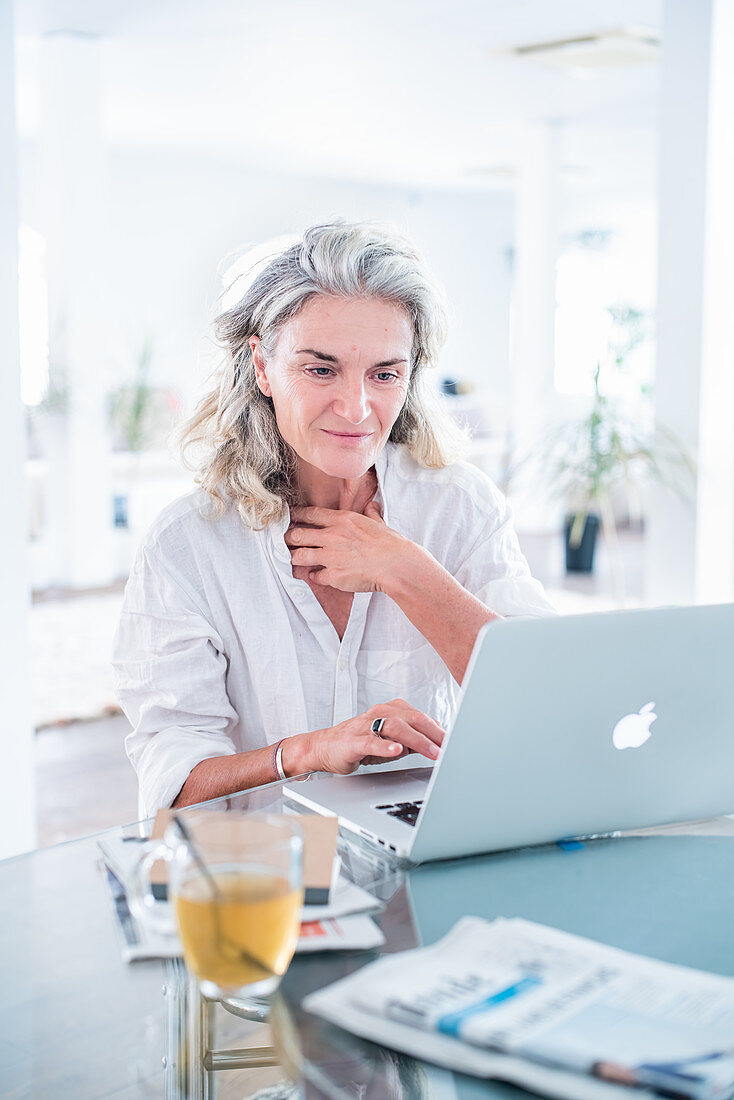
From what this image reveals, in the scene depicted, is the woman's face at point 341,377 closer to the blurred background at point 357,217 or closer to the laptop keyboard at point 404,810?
the blurred background at point 357,217

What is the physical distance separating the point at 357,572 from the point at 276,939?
920 mm

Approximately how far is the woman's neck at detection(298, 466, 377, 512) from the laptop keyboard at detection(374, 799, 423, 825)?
25.5 inches

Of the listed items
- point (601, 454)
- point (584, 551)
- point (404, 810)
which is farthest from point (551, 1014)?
point (584, 551)

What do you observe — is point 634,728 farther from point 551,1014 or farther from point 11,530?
point 11,530

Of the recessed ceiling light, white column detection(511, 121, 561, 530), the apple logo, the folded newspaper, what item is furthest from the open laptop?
white column detection(511, 121, 561, 530)

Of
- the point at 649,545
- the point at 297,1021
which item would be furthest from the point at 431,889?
the point at 649,545

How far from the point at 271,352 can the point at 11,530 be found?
46.2 inches

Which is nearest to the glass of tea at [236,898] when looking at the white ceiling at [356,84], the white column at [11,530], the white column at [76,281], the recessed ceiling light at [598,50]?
the white column at [11,530]

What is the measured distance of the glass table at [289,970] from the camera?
769 millimetres

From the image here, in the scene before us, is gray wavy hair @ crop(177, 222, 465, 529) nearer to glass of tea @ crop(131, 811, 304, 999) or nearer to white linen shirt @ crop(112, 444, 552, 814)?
white linen shirt @ crop(112, 444, 552, 814)

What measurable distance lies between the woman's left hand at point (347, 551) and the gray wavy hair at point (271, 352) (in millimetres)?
61

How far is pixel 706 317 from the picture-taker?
366 cm

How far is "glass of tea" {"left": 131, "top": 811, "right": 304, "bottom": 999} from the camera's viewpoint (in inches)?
28.1

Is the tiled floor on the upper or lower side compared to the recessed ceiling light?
lower
